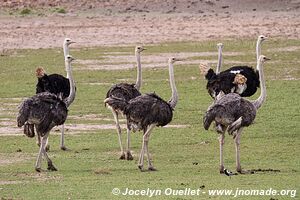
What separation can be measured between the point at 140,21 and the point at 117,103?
25698 mm

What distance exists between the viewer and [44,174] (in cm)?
1495

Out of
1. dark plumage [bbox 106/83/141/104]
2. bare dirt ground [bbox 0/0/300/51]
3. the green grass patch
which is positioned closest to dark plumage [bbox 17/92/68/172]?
the green grass patch

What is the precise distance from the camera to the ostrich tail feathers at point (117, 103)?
1555cm

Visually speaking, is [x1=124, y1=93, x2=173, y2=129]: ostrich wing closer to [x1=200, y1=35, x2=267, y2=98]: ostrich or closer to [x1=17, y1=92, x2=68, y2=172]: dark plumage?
[x1=17, y1=92, x2=68, y2=172]: dark plumage

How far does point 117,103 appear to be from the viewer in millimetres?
15602

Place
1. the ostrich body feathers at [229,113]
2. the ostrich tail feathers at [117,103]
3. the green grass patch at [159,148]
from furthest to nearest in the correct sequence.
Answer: the ostrich tail feathers at [117,103]
the ostrich body feathers at [229,113]
the green grass patch at [159,148]

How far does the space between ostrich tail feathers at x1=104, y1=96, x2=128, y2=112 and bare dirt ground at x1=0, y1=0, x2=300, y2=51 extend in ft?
61.4

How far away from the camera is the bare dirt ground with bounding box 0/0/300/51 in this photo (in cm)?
3628

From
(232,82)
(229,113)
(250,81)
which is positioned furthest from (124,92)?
(250,81)

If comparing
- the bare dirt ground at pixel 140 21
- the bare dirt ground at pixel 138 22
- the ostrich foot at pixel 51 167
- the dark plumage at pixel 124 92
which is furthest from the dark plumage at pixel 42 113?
the bare dirt ground at pixel 140 21

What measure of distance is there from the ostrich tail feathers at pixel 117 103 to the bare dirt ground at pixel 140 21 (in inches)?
737

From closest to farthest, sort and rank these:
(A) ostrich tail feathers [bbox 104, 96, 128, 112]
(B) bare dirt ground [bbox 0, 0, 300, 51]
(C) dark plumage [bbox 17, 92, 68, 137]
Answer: (C) dark plumage [bbox 17, 92, 68, 137] → (A) ostrich tail feathers [bbox 104, 96, 128, 112] → (B) bare dirt ground [bbox 0, 0, 300, 51]

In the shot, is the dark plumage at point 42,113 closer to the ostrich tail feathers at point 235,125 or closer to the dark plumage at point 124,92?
the dark plumage at point 124,92

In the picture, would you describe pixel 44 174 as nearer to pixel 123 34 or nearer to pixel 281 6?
pixel 123 34
